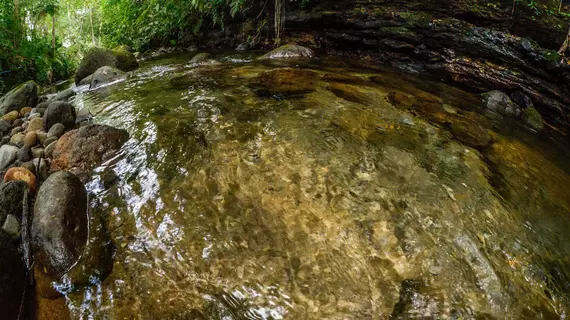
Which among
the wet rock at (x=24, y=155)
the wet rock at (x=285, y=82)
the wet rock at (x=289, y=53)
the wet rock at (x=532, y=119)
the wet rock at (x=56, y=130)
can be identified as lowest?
the wet rock at (x=532, y=119)

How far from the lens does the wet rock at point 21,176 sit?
258 centimetres

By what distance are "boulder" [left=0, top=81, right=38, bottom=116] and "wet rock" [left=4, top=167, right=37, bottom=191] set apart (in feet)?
9.33

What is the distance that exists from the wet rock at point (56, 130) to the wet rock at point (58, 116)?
0.11 metres

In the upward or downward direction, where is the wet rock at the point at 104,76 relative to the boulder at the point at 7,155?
downward

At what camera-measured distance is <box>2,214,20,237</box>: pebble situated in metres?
2.11

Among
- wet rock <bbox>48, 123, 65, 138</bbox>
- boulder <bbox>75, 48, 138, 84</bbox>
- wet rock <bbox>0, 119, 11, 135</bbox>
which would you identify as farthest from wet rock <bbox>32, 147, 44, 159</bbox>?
boulder <bbox>75, 48, 138, 84</bbox>

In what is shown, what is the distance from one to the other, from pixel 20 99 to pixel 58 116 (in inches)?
72.7

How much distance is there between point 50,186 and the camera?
230 cm

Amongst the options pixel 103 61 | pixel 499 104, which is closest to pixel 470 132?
pixel 499 104

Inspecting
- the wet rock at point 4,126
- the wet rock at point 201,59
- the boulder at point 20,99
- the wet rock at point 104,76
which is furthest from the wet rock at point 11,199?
the wet rock at point 201,59

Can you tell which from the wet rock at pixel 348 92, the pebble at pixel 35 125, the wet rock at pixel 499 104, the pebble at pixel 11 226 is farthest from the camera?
the wet rock at pixel 499 104

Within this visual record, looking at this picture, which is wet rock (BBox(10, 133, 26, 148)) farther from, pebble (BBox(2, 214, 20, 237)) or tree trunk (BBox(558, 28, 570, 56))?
tree trunk (BBox(558, 28, 570, 56))

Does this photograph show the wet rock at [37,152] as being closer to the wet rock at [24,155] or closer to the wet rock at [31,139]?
the wet rock at [24,155]

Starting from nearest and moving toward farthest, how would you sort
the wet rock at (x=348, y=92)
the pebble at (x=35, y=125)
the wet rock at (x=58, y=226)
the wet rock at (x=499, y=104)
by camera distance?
the wet rock at (x=58, y=226), the pebble at (x=35, y=125), the wet rock at (x=348, y=92), the wet rock at (x=499, y=104)
